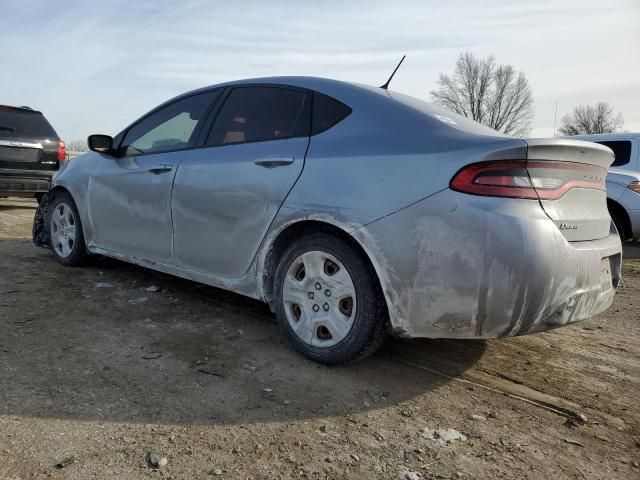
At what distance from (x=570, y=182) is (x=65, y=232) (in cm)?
425

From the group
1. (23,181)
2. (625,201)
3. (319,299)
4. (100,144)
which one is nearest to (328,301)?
(319,299)

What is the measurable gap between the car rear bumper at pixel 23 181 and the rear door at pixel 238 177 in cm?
585

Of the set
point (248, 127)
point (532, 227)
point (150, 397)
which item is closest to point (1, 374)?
point (150, 397)

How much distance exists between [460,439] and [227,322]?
180 cm

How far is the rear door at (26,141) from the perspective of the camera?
8.14 metres

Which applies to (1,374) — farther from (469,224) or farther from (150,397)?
(469,224)

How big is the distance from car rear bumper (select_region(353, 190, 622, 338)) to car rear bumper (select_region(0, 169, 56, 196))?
7.40 metres

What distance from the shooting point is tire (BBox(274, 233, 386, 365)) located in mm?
2637

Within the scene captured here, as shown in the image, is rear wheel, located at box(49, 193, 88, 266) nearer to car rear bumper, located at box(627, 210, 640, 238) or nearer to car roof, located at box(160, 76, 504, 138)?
car roof, located at box(160, 76, 504, 138)

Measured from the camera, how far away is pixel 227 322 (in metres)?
3.52

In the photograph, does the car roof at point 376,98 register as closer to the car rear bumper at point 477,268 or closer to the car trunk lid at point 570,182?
the car trunk lid at point 570,182

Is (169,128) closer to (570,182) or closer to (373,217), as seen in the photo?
(373,217)

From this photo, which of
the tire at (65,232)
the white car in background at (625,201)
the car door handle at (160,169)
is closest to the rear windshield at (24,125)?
the tire at (65,232)

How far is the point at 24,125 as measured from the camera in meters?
8.40
